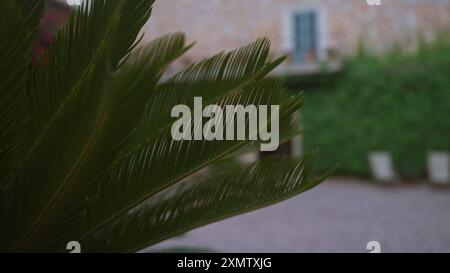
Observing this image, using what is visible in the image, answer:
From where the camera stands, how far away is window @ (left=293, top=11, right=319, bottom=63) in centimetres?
1040

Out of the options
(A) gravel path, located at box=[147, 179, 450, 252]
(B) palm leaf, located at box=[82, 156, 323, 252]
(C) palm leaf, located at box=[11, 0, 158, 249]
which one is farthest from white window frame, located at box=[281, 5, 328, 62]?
(C) palm leaf, located at box=[11, 0, 158, 249]

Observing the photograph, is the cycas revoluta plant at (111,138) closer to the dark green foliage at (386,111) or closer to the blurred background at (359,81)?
the blurred background at (359,81)

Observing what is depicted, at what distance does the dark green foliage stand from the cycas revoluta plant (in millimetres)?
8337

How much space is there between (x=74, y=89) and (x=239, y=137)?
0.50m

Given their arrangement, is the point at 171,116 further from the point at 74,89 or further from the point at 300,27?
the point at 300,27

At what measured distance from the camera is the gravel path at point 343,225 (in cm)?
525

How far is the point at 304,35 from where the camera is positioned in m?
10.6

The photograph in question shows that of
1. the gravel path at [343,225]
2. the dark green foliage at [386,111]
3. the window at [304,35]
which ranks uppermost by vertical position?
the window at [304,35]

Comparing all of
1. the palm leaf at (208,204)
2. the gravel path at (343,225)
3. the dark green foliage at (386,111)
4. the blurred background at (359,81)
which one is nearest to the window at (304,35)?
the blurred background at (359,81)

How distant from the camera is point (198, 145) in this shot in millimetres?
1465

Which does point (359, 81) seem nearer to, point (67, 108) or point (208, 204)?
point (208, 204)

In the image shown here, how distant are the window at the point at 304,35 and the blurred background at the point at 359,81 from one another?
0.9 inches

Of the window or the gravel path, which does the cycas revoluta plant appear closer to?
the gravel path

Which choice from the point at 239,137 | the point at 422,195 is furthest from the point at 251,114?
the point at 422,195
